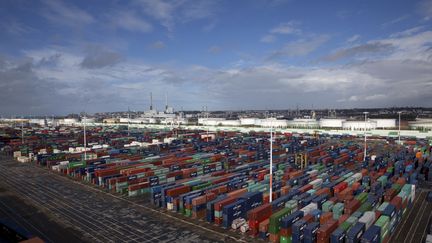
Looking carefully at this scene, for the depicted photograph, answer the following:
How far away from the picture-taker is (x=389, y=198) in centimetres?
4509

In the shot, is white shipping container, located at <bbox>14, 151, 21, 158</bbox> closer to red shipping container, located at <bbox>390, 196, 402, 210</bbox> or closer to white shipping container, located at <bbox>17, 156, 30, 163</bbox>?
white shipping container, located at <bbox>17, 156, 30, 163</bbox>

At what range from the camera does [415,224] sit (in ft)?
134

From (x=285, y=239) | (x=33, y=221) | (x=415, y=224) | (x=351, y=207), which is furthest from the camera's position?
(x=33, y=221)

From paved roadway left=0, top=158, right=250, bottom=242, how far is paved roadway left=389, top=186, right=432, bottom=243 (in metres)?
22.9

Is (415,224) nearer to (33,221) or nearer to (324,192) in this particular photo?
(324,192)

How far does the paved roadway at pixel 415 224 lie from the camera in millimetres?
36372

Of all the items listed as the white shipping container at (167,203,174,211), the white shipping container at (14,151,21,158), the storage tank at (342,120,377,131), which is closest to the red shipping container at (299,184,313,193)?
the white shipping container at (167,203,174,211)

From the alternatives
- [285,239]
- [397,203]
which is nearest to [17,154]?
[285,239]

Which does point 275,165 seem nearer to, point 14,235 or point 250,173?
point 250,173

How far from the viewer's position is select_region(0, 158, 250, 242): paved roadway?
A: 3744 centimetres

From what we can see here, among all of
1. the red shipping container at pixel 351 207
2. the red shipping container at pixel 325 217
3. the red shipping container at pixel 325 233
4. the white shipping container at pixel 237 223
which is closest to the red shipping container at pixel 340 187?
the red shipping container at pixel 351 207

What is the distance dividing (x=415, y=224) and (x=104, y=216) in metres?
50.0

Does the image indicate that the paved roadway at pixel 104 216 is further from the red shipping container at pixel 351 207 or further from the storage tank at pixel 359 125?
the storage tank at pixel 359 125

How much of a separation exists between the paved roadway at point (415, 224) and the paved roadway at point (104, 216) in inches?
900
